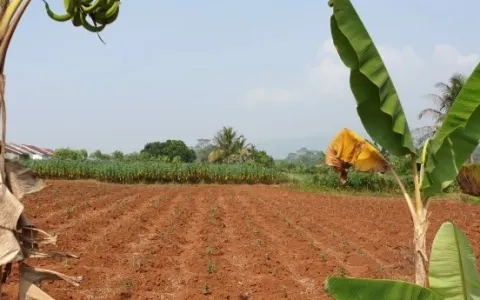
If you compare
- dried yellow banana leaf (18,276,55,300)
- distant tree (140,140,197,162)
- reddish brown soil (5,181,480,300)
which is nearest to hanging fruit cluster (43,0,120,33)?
dried yellow banana leaf (18,276,55,300)

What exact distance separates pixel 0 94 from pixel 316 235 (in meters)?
10.3

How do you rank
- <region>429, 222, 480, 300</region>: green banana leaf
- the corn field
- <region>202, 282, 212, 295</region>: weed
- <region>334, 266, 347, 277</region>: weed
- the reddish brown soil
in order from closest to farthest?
<region>429, 222, 480, 300</region>: green banana leaf, <region>202, 282, 212, 295</region>: weed, the reddish brown soil, <region>334, 266, 347, 277</region>: weed, the corn field

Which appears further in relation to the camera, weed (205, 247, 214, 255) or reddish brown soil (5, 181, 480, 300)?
weed (205, 247, 214, 255)

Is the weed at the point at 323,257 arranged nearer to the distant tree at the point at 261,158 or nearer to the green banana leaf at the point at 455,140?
the green banana leaf at the point at 455,140

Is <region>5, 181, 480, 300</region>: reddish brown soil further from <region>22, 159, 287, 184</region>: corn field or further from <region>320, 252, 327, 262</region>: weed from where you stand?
<region>22, 159, 287, 184</region>: corn field

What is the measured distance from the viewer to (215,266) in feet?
28.0

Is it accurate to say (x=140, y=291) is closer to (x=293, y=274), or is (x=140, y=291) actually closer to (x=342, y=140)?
(x=293, y=274)

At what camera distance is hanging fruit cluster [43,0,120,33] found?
3.30 meters

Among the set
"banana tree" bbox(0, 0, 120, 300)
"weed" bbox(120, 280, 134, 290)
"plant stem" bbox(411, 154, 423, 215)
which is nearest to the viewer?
"banana tree" bbox(0, 0, 120, 300)

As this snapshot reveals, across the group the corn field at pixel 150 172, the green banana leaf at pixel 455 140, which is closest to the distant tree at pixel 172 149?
the corn field at pixel 150 172

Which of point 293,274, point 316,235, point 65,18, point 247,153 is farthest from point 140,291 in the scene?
point 247,153

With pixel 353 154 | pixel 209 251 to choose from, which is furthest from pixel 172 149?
pixel 353 154

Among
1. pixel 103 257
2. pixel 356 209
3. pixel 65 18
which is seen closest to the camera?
pixel 65 18

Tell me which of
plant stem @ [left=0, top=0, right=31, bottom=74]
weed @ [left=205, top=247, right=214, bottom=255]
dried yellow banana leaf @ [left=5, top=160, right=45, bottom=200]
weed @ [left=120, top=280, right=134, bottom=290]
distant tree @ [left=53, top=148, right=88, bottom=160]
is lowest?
weed @ [left=120, top=280, right=134, bottom=290]
